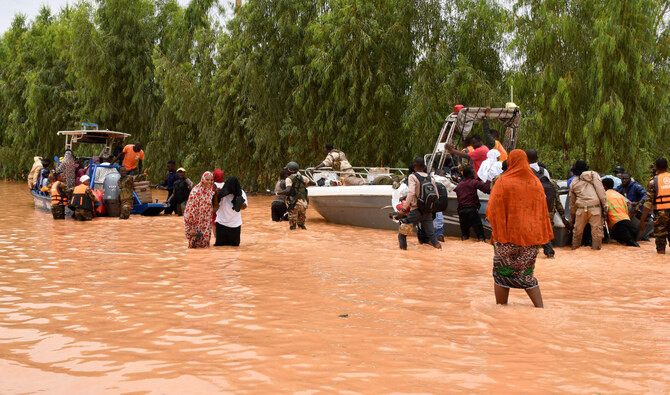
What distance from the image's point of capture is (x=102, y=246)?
1116 cm

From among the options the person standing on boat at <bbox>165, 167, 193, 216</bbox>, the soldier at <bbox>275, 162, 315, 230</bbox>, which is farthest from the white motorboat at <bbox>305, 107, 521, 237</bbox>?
the person standing on boat at <bbox>165, 167, 193, 216</bbox>

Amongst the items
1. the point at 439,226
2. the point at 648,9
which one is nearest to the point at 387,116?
the point at 648,9

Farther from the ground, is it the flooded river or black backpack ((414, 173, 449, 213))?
black backpack ((414, 173, 449, 213))

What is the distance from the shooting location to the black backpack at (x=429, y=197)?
35.3 ft

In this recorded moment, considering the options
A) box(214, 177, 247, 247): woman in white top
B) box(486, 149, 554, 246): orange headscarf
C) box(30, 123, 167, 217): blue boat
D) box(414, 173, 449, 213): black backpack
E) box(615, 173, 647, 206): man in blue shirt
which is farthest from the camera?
box(30, 123, 167, 217): blue boat

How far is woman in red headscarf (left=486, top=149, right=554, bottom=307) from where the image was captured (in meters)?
6.36

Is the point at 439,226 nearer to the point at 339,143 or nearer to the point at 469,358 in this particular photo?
the point at 469,358

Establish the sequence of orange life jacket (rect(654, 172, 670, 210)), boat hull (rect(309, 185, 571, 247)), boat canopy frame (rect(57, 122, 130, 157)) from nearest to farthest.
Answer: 1. orange life jacket (rect(654, 172, 670, 210))
2. boat hull (rect(309, 185, 571, 247))
3. boat canopy frame (rect(57, 122, 130, 157))

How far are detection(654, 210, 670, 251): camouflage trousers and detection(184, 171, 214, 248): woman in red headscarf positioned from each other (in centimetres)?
724

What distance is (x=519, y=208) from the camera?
6.41 metres

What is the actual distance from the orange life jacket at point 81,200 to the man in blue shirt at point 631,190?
11626mm

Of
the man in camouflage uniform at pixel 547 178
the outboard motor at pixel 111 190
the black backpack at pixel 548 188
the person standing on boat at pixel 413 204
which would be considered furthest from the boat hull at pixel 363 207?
the outboard motor at pixel 111 190

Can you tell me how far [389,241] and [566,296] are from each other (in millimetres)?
5283

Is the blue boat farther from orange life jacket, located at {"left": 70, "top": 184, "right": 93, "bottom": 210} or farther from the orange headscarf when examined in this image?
the orange headscarf
